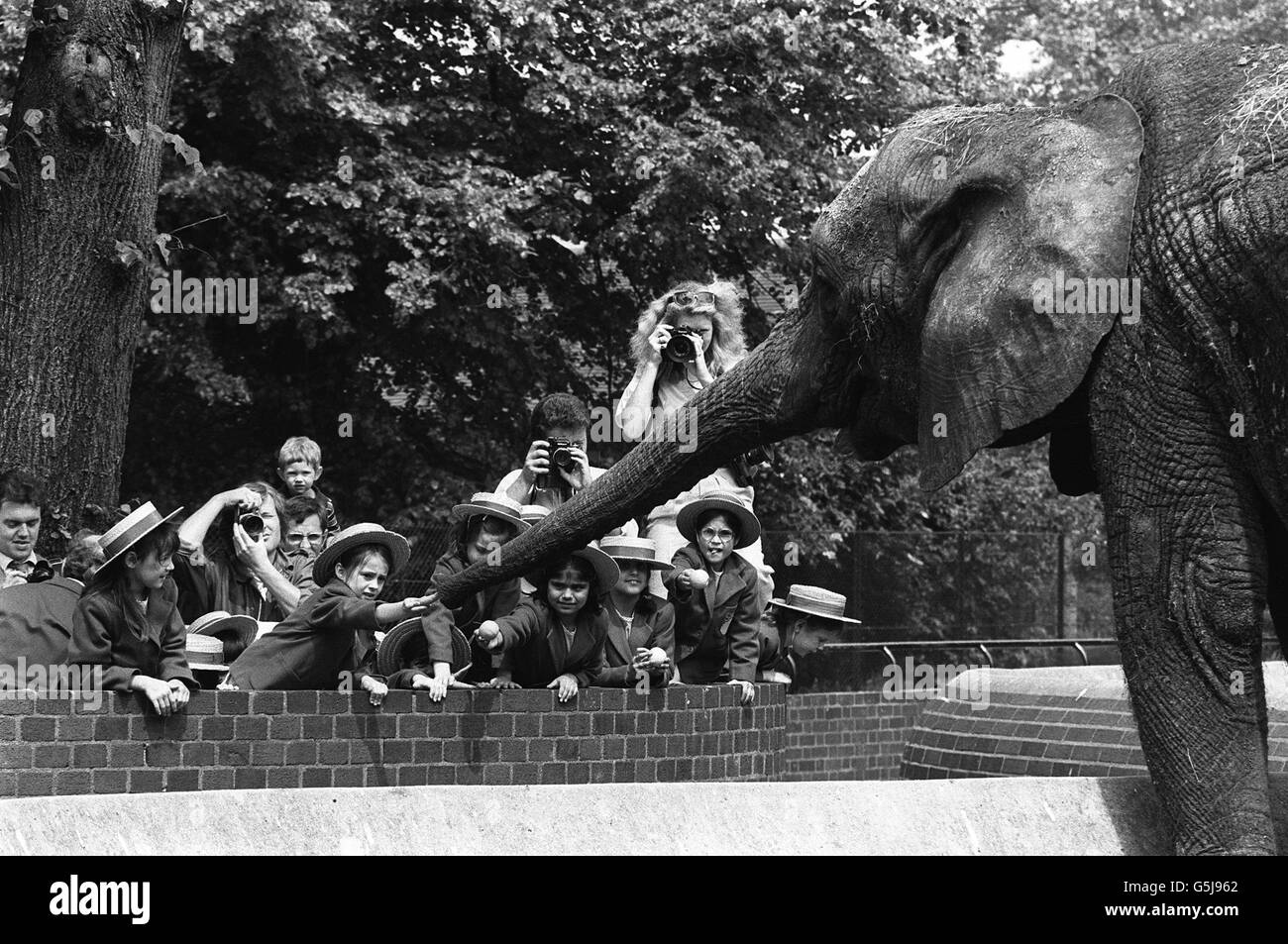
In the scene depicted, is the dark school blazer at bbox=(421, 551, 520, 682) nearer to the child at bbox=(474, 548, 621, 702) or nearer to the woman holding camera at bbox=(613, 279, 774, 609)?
the child at bbox=(474, 548, 621, 702)

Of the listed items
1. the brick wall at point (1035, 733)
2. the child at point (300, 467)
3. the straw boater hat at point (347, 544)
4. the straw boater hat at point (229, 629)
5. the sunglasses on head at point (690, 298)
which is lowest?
the brick wall at point (1035, 733)

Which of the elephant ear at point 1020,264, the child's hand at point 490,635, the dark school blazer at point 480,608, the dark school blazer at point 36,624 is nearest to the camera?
the elephant ear at point 1020,264

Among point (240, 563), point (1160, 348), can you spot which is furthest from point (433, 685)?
point (1160, 348)

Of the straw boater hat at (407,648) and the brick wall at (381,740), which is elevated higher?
the straw boater hat at (407,648)

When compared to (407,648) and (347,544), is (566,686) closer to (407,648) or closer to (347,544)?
(407,648)

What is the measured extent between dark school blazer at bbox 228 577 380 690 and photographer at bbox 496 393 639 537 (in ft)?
4.27

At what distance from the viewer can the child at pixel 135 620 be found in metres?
7.12

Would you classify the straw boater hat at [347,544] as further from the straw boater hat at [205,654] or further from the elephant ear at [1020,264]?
the elephant ear at [1020,264]

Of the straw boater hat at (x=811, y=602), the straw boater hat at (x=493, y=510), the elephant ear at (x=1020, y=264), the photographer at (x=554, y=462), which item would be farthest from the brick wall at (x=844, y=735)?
the elephant ear at (x=1020, y=264)

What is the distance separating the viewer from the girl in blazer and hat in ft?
26.7

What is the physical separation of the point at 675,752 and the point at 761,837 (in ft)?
10.1

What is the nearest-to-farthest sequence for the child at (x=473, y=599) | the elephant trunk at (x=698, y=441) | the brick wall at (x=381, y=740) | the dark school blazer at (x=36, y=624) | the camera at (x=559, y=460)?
1. the elephant trunk at (x=698, y=441)
2. the brick wall at (x=381, y=740)
3. the dark school blazer at (x=36, y=624)
4. the child at (x=473, y=599)
5. the camera at (x=559, y=460)

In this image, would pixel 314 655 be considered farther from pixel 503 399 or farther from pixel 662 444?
pixel 503 399

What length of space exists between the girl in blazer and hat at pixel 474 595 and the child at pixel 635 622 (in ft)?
1.63
